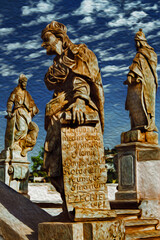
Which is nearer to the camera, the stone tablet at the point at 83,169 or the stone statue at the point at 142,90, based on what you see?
the stone tablet at the point at 83,169

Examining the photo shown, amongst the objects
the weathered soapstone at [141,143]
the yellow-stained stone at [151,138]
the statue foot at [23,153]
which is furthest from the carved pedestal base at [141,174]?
the statue foot at [23,153]

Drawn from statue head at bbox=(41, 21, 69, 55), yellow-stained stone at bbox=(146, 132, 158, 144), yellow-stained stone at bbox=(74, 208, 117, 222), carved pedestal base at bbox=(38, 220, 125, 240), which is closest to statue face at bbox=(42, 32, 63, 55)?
statue head at bbox=(41, 21, 69, 55)

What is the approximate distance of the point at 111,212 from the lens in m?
3.93

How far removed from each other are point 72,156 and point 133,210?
2725 millimetres

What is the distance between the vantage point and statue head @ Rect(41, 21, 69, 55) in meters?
4.57

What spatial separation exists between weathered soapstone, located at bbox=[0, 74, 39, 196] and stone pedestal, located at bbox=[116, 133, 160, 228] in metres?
3.05

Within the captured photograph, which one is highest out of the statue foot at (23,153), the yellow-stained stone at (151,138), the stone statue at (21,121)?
the stone statue at (21,121)

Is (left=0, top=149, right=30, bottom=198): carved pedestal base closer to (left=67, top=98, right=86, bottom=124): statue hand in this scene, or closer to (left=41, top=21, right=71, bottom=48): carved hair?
(left=41, top=21, right=71, bottom=48): carved hair

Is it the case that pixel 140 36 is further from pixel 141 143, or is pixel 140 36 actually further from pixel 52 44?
pixel 52 44

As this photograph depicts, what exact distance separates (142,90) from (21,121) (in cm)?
354

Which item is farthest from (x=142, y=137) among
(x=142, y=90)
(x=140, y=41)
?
(x=140, y=41)

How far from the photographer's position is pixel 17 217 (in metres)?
4.41

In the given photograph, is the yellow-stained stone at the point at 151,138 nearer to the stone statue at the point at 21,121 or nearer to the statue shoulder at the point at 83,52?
the statue shoulder at the point at 83,52

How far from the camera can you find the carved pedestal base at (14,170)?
907 centimetres
